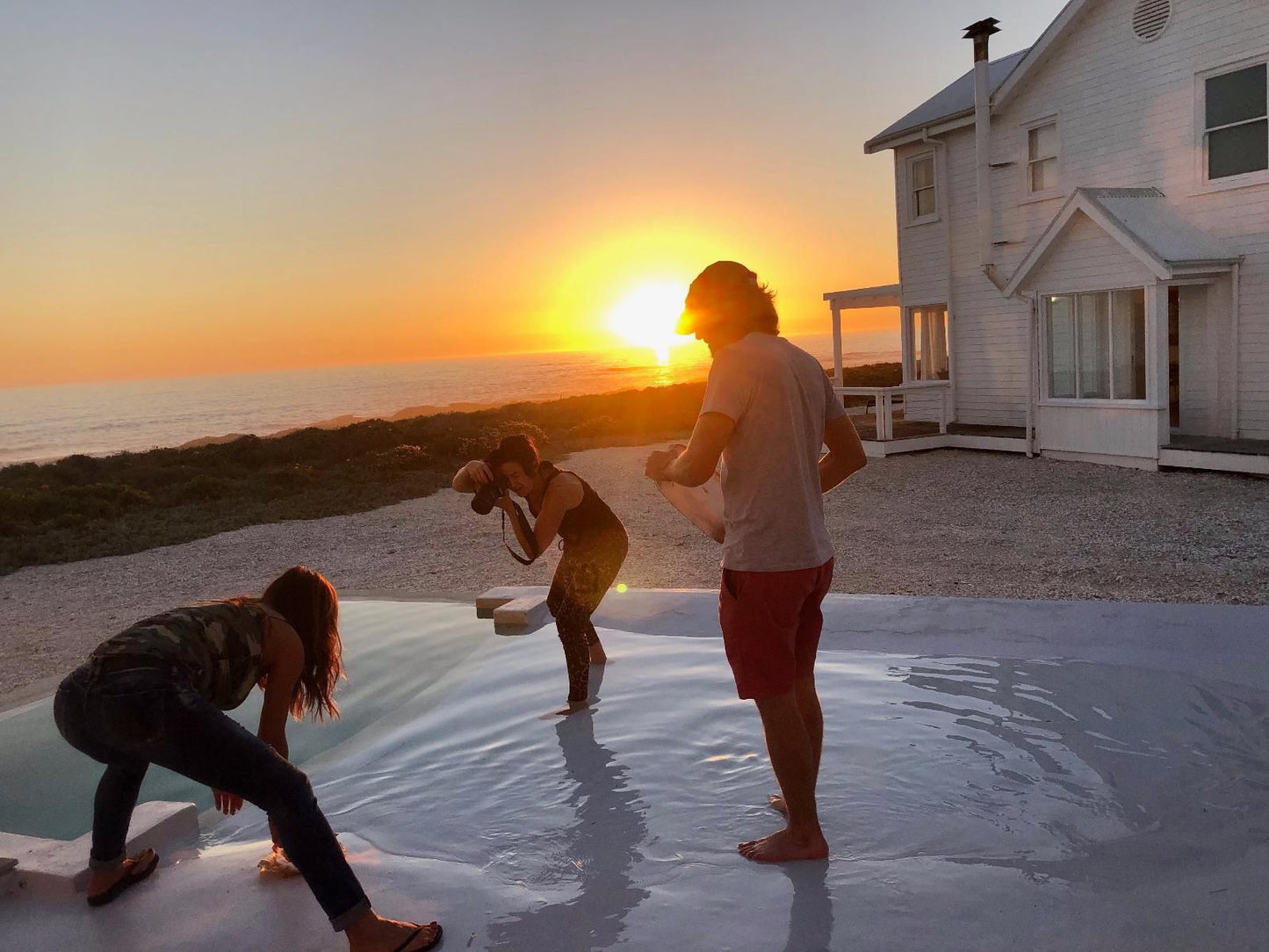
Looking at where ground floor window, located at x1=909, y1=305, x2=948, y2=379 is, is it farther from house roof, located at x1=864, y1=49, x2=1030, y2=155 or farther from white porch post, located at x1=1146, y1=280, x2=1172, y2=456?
white porch post, located at x1=1146, y1=280, x2=1172, y2=456

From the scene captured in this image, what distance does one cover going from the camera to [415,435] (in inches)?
1176

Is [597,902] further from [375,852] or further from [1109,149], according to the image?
[1109,149]

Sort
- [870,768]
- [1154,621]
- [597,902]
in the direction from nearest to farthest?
[597,902], [870,768], [1154,621]

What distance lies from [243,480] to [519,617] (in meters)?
17.0

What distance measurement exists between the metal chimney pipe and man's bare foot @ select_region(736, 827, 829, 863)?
1568cm

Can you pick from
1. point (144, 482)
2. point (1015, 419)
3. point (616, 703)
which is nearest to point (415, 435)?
point (144, 482)

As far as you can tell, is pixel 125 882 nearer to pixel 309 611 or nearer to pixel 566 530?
pixel 309 611

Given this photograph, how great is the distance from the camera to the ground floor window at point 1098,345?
13.8 metres

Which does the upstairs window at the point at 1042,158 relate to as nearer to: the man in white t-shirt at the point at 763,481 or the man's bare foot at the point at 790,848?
the man in white t-shirt at the point at 763,481

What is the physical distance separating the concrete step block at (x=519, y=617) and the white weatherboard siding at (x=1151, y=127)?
11321 mm

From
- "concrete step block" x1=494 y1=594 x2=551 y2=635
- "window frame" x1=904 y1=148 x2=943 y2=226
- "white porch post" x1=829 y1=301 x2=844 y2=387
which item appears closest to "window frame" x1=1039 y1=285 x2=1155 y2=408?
"window frame" x1=904 y1=148 x2=943 y2=226

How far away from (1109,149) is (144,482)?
20148 mm

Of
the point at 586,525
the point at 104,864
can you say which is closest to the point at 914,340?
the point at 586,525

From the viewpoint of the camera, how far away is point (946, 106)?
18359mm
